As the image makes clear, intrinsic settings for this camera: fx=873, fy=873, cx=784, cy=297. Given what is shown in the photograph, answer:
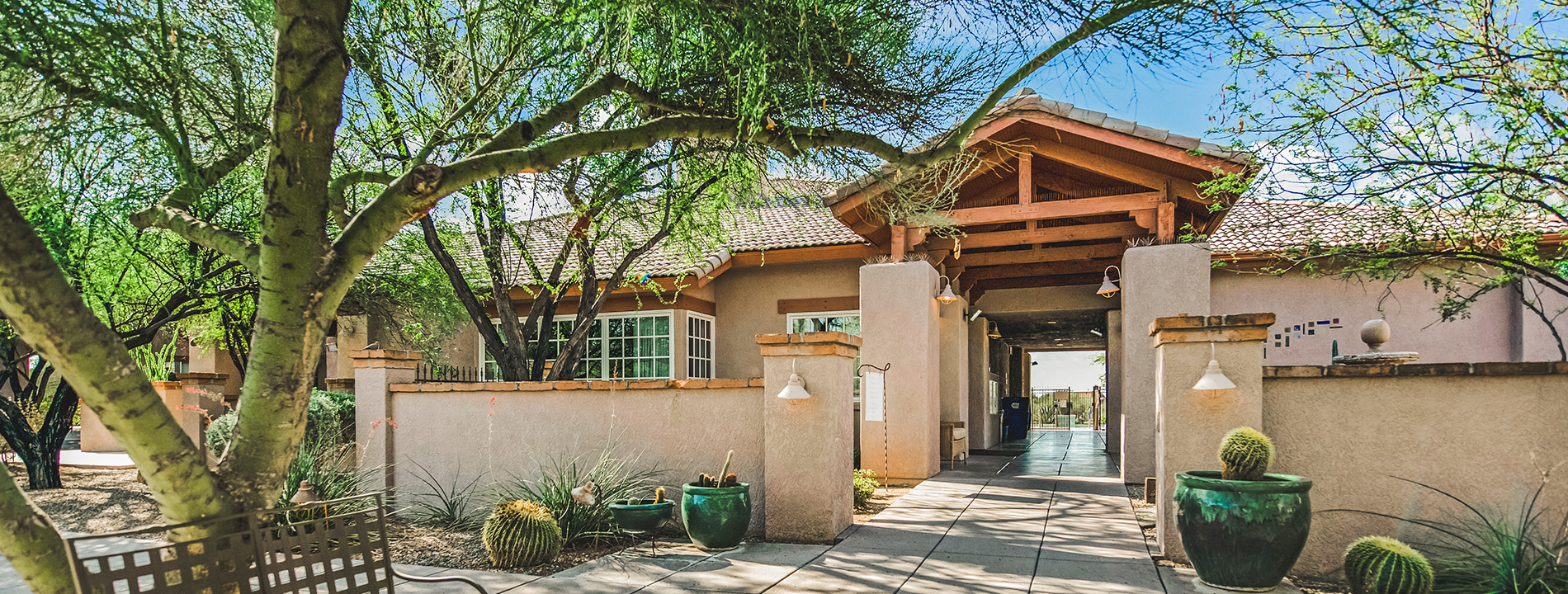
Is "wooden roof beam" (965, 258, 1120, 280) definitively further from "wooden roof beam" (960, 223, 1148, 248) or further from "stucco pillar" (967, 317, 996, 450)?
"wooden roof beam" (960, 223, 1148, 248)

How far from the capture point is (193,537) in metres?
3.27

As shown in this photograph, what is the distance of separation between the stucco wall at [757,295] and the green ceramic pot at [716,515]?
24.3 feet

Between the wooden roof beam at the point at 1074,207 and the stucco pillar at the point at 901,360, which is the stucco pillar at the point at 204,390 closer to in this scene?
the stucco pillar at the point at 901,360

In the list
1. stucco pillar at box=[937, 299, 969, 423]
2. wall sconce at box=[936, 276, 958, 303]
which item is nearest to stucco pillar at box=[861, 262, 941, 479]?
wall sconce at box=[936, 276, 958, 303]

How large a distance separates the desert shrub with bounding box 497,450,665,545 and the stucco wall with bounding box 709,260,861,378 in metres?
6.36

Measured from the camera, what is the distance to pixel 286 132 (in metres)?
3.50

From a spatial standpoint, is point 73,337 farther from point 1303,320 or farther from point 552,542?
point 1303,320

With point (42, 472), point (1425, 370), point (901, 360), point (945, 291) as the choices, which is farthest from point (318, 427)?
point (1425, 370)

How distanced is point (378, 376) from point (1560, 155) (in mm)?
9739

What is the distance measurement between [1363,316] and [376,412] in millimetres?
12401

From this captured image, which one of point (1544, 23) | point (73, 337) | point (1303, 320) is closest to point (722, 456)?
point (73, 337)

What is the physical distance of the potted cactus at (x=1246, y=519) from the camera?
5203 millimetres

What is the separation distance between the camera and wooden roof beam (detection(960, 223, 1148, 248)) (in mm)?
11133

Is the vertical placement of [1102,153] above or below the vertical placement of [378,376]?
above
